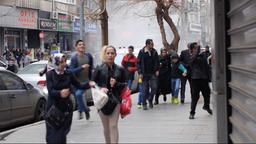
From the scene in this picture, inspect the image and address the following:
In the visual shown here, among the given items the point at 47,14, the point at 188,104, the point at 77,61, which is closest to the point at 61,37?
the point at 47,14

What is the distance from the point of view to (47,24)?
44.6 m

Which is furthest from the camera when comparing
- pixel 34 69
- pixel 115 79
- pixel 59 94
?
pixel 34 69

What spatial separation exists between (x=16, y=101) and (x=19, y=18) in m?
30.2

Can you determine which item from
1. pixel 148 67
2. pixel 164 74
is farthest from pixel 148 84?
pixel 164 74

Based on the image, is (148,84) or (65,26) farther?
(65,26)

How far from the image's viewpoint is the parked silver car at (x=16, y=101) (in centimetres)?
1082

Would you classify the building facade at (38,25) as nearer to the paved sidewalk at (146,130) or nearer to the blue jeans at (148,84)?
the blue jeans at (148,84)

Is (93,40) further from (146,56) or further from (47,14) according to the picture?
(146,56)

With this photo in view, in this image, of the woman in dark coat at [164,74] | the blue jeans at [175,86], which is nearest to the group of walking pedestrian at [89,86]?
the blue jeans at [175,86]

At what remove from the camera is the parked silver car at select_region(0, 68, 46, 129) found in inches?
426

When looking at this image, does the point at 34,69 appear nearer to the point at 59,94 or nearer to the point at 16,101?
the point at 16,101

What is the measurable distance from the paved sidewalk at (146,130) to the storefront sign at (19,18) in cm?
2762

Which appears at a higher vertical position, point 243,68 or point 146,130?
point 243,68

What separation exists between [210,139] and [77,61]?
3.53 m
